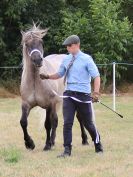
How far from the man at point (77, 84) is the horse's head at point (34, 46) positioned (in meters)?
0.48

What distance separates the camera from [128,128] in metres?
12.3

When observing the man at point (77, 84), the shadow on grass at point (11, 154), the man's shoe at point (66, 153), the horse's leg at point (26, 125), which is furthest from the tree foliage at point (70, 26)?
the man's shoe at point (66, 153)

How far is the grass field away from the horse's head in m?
1.58

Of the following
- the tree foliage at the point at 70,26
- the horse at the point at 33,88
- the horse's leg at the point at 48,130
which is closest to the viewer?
the horse at the point at 33,88

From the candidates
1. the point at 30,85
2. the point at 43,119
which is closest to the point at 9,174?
the point at 30,85

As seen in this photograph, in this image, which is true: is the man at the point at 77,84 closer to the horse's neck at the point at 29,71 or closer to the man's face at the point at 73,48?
the man's face at the point at 73,48

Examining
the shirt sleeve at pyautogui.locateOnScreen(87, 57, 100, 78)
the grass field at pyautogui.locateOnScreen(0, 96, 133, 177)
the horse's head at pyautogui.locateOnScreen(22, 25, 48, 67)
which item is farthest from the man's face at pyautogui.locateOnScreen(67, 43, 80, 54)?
the grass field at pyautogui.locateOnScreen(0, 96, 133, 177)

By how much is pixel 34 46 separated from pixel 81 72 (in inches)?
43.3

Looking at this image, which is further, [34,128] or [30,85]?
[34,128]

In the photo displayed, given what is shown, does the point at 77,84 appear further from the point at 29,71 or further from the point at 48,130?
the point at 48,130

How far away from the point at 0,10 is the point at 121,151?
1564 centimetres

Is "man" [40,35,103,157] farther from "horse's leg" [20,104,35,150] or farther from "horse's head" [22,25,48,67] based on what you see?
"horse's leg" [20,104,35,150]

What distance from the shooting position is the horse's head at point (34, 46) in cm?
834

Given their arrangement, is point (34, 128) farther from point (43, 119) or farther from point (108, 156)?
point (108, 156)
